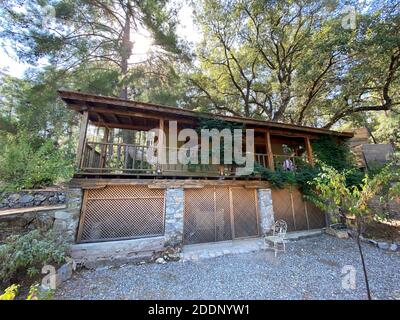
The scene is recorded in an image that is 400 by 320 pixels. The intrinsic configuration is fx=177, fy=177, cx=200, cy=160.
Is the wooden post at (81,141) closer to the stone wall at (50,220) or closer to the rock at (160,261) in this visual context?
the stone wall at (50,220)

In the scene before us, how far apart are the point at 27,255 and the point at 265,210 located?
6721 millimetres

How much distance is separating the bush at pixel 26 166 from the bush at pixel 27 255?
228 centimetres

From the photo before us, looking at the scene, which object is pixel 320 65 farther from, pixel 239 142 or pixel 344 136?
pixel 239 142

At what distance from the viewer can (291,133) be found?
8.32 m

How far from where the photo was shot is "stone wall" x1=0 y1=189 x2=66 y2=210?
6762mm

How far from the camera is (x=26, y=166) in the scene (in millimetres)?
5801

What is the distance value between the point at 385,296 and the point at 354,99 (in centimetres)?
1083

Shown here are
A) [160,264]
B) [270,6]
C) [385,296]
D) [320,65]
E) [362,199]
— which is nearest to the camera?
[362,199]

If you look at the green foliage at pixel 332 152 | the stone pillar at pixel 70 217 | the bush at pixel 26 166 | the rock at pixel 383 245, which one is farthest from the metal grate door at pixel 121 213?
the green foliage at pixel 332 152

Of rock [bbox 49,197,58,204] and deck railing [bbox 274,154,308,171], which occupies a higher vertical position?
deck railing [bbox 274,154,308,171]

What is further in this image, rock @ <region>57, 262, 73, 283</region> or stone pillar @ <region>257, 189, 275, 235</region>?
stone pillar @ <region>257, 189, 275, 235</region>

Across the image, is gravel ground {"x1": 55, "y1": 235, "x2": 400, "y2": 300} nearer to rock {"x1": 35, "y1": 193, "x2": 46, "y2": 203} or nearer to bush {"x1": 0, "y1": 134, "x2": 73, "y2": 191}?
bush {"x1": 0, "y1": 134, "x2": 73, "y2": 191}

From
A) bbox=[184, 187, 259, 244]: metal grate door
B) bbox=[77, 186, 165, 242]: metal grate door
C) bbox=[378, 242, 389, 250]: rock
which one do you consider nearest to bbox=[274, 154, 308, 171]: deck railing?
bbox=[184, 187, 259, 244]: metal grate door
